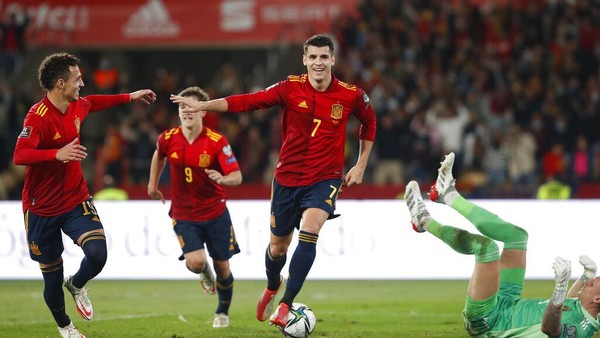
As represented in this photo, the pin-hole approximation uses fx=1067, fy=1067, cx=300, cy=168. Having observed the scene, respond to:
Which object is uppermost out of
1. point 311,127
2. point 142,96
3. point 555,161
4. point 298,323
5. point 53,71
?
point 53,71

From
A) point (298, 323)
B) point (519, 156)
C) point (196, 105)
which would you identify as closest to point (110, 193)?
point (519, 156)

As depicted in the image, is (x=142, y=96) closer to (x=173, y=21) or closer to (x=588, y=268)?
(x=588, y=268)

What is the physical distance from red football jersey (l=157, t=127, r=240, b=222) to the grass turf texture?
1.23 m

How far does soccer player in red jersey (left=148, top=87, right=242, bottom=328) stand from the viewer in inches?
445

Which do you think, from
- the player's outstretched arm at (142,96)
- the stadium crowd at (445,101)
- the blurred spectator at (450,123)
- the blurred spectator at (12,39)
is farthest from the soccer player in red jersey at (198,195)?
the blurred spectator at (12,39)

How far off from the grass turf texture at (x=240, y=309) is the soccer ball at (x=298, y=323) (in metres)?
0.76

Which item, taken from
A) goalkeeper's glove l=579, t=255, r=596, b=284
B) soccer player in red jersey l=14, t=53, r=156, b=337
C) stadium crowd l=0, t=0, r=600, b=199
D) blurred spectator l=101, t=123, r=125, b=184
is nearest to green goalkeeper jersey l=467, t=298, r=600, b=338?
goalkeeper's glove l=579, t=255, r=596, b=284

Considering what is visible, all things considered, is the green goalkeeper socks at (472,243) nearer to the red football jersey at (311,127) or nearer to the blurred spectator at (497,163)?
the red football jersey at (311,127)

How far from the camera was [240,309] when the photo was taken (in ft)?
44.0

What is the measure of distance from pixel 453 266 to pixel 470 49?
869 centimetres

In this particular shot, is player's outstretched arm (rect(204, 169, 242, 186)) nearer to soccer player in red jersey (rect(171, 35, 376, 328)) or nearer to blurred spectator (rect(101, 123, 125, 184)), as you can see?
soccer player in red jersey (rect(171, 35, 376, 328))

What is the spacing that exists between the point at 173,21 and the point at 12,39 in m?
3.80

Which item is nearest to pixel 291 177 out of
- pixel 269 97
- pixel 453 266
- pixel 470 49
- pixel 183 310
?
pixel 269 97

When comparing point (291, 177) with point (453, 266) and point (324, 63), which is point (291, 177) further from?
point (453, 266)
